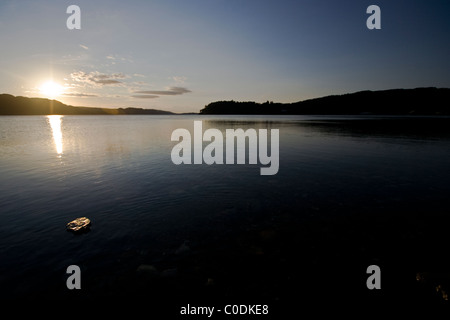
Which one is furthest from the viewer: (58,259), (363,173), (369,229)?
(363,173)

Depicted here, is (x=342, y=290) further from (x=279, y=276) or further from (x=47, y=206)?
(x=47, y=206)

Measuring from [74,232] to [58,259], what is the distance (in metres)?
1.98

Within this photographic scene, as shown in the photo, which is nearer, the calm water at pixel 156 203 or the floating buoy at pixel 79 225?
the calm water at pixel 156 203

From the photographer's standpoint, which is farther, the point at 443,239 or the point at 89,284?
the point at 443,239

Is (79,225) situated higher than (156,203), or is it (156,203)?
(156,203)

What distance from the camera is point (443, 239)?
10.1 m

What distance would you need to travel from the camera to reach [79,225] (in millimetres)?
10977

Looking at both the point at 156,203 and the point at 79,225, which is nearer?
the point at 79,225

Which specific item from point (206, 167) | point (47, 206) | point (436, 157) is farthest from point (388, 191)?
point (47, 206)

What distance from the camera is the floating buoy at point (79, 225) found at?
35.4 feet

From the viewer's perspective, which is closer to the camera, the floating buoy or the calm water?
the calm water

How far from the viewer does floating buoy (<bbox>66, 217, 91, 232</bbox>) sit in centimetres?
1080
